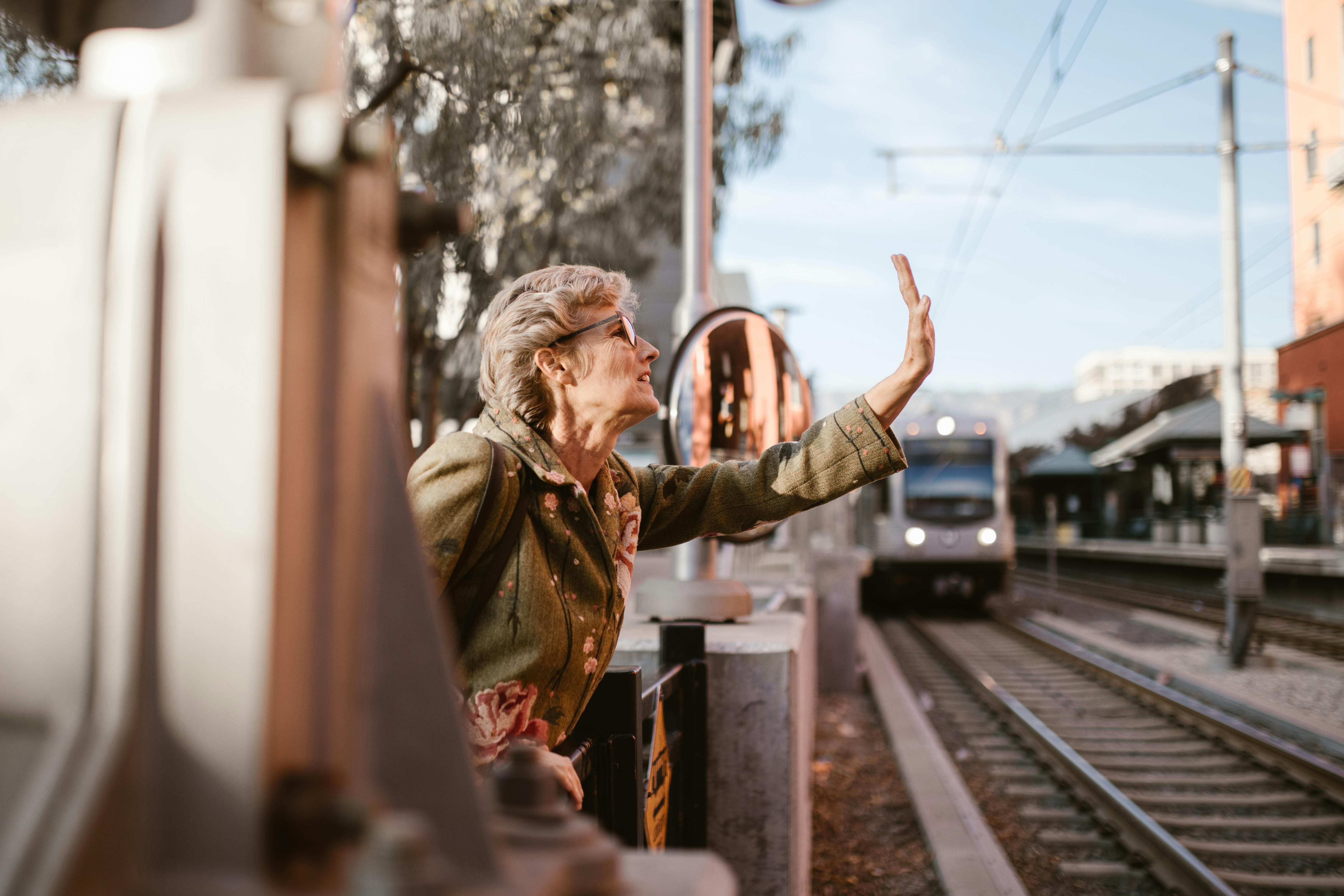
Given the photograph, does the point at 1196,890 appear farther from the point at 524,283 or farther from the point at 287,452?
the point at 287,452

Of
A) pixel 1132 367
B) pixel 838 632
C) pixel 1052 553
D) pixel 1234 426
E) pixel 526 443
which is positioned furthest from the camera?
pixel 1132 367

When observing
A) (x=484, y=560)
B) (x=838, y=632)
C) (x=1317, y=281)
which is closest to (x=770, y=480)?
(x=484, y=560)

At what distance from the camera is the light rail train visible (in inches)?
735

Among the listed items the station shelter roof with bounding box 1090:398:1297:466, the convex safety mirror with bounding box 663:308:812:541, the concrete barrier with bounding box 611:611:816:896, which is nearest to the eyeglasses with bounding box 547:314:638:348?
the concrete barrier with bounding box 611:611:816:896

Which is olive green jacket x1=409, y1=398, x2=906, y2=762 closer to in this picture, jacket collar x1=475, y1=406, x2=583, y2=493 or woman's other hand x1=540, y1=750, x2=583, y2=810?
jacket collar x1=475, y1=406, x2=583, y2=493

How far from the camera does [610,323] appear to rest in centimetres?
227

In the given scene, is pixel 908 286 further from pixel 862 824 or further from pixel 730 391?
pixel 862 824

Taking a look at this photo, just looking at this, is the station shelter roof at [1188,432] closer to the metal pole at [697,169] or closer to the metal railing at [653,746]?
the metal pole at [697,169]

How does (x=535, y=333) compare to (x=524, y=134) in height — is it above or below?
below

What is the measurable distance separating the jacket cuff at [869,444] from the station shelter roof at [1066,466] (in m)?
56.8

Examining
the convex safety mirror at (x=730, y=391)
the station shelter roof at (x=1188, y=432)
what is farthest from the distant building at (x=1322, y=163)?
the convex safety mirror at (x=730, y=391)

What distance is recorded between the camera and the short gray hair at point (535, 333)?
7.23 feet

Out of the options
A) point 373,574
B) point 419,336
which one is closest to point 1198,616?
point 419,336

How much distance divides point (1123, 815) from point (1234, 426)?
25.0ft
